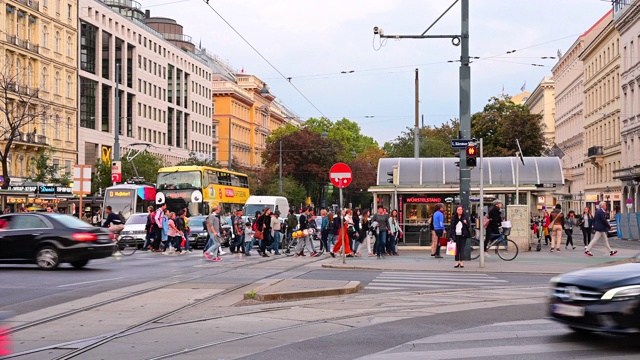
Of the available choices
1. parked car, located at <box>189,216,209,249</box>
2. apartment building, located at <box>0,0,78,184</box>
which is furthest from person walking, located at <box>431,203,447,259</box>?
apartment building, located at <box>0,0,78,184</box>

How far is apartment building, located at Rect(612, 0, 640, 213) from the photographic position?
70438mm

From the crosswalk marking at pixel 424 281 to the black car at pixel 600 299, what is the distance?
7.72 meters

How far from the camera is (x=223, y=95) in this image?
12950 cm

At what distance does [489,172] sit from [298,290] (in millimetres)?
23762

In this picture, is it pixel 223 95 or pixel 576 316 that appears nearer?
pixel 576 316

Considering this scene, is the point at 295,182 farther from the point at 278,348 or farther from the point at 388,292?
the point at 278,348

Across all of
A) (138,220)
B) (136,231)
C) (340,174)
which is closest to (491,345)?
(340,174)

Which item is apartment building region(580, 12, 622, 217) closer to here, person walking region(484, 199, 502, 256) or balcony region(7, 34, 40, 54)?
person walking region(484, 199, 502, 256)

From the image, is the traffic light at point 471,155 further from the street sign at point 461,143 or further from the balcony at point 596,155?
the balcony at point 596,155

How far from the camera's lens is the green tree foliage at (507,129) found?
76.4m

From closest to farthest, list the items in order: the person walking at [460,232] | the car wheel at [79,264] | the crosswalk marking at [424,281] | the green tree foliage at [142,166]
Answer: the crosswalk marking at [424,281] → the car wheel at [79,264] → the person walking at [460,232] → the green tree foliage at [142,166]

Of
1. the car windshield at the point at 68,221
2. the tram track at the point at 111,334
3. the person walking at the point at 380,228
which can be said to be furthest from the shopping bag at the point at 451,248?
the car windshield at the point at 68,221

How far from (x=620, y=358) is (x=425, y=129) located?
315 feet

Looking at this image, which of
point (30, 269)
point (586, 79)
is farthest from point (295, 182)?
point (30, 269)
